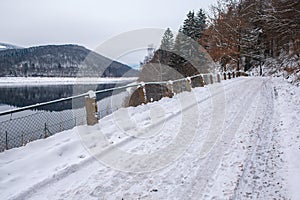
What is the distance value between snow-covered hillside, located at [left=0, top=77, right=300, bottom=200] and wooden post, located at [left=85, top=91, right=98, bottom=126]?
1.13 ft

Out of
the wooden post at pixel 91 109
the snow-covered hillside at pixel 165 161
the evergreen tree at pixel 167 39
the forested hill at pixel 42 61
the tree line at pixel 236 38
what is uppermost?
the forested hill at pixel 42 61

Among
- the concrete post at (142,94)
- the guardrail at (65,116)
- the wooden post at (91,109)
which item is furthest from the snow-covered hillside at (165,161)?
the concrete post at (142,94)

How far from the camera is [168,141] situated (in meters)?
5.71

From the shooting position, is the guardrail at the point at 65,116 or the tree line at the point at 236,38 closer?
the guardrail at the point at 65,116

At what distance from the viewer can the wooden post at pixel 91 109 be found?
6.86m

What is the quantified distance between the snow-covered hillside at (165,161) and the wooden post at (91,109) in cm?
34

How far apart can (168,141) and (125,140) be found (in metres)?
0.98

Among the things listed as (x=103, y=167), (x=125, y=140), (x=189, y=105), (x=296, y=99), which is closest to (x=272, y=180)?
(x=103, y=167)

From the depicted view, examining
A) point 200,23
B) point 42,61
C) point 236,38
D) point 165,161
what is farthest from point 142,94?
point 42,61

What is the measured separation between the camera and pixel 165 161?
15.1ft

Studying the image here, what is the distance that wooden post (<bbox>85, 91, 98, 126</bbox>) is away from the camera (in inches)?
270

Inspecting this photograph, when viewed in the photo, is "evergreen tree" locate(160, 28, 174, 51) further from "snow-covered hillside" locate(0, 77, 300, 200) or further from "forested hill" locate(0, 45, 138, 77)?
"forested hill" locate(0, 45, 138, 77)

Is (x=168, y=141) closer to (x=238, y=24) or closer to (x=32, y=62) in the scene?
(x=238, y=24)

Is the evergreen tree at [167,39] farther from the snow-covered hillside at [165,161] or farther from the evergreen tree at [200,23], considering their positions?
the snow-covered hillside at [165,161]
